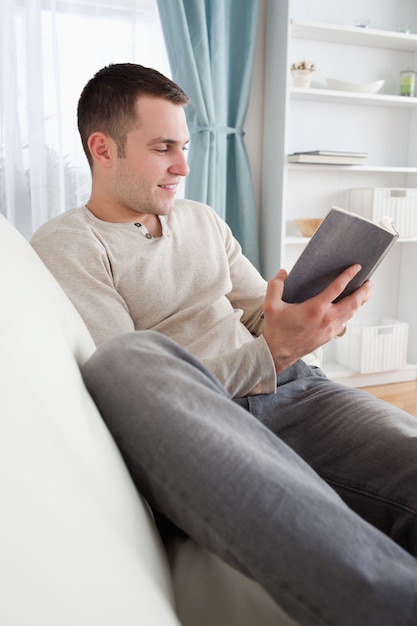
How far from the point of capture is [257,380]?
128 cm

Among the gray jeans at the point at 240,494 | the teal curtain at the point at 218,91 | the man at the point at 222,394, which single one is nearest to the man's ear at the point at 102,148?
the man at the point at 222,394

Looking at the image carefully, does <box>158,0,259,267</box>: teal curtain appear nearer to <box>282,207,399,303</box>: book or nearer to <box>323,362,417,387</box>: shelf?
<box>323,362,417,387</box>: shelf

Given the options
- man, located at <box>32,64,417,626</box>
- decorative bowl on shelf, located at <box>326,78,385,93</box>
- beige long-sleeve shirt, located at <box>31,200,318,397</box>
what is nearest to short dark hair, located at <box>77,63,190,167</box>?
man, located at <box>32,64,417,626</box>

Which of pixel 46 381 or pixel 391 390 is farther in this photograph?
pixel 391 390

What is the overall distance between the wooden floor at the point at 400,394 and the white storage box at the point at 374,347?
4.3 inches

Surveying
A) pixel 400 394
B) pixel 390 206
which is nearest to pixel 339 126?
pixel 390 206

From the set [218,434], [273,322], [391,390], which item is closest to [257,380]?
[273,322]

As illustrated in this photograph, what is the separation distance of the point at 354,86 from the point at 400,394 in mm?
1666

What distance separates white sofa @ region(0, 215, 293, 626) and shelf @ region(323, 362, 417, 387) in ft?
8.82

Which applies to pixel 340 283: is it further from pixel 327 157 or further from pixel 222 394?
pixel 327 157

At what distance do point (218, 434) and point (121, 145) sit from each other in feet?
3.70

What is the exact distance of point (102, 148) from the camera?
1.56 meters

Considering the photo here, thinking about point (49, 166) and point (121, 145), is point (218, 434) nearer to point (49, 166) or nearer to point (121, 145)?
point (121, 145)

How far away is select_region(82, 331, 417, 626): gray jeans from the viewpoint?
0.52 meters
